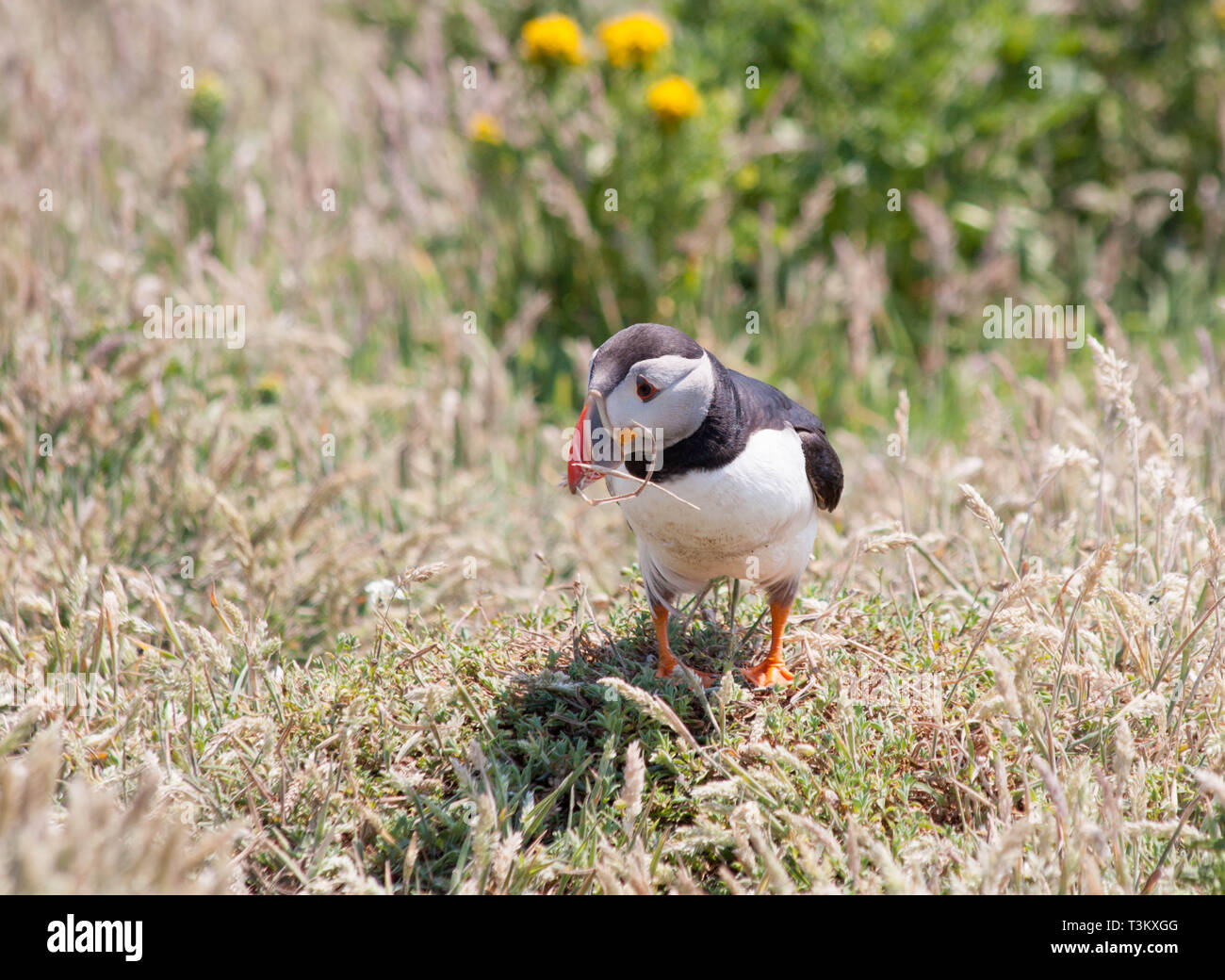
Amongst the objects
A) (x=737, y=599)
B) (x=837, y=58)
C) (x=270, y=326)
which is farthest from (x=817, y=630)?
(x=837, y=58)

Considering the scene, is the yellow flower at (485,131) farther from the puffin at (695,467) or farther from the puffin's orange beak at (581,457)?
the puffin's orange beak at (581,457)

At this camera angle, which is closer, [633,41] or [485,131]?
[633,41]

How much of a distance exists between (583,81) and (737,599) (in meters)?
3.68

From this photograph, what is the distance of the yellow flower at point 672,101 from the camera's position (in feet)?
17.6

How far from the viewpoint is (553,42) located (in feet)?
17.9

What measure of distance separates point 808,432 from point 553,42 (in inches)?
134

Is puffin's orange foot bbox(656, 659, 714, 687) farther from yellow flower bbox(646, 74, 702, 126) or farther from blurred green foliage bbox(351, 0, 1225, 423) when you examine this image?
yellow flower bbox(646, 74, 702, 126)

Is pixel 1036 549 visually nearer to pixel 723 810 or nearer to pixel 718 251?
pixel 723 810

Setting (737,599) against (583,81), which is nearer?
(737,599)

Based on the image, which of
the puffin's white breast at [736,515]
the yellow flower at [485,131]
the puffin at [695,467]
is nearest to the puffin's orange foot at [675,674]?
the puffin at [695,467]

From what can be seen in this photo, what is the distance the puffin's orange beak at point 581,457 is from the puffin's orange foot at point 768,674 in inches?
31.9

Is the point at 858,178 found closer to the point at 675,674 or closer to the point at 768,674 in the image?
the point at 768,674

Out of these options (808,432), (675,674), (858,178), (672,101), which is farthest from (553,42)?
(675,674)
